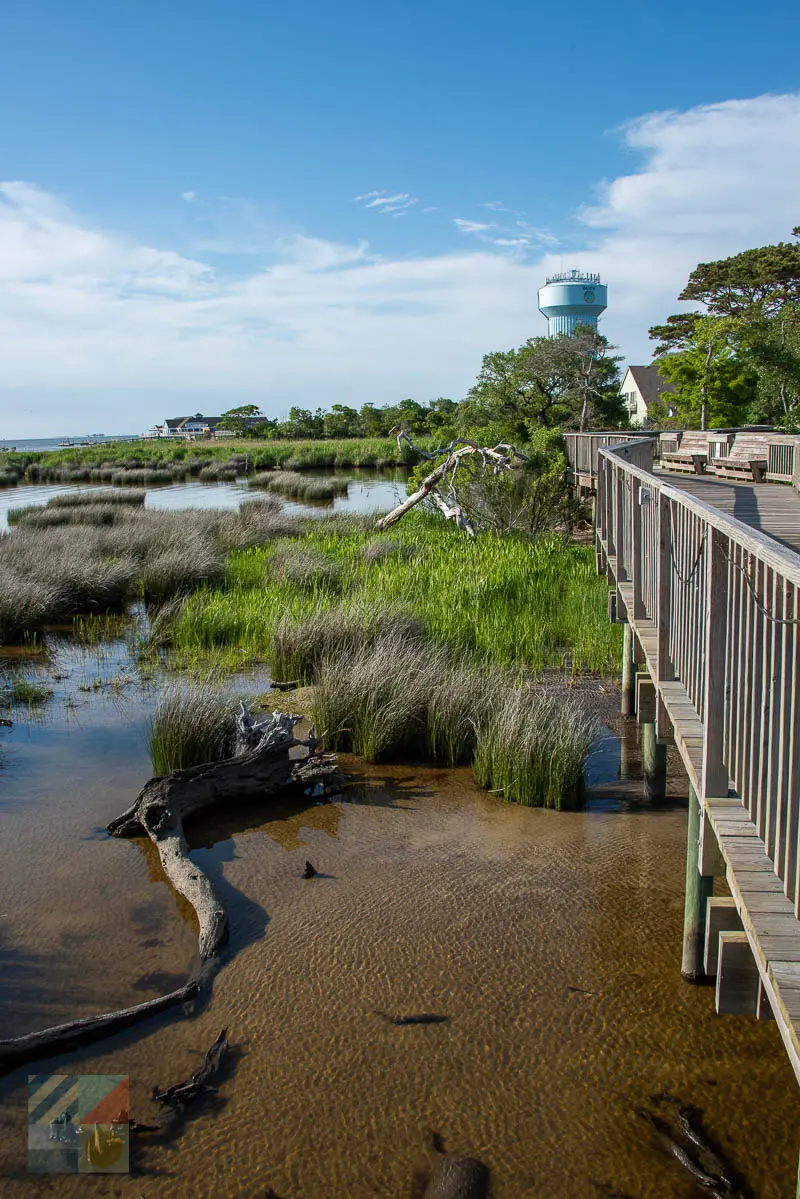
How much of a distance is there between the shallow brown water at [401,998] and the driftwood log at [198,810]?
100 millimetres

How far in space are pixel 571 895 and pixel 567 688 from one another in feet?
13.7

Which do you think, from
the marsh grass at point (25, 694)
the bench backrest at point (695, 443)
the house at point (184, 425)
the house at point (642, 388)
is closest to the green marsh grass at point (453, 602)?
the marsh grass at point (25, 694)

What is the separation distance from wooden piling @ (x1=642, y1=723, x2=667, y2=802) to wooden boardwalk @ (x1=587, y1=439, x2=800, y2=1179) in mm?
1765

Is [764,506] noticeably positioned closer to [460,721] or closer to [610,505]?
[610,505]

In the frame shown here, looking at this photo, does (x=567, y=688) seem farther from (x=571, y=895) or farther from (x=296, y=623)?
(x=571, y=895)

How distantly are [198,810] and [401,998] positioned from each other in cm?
281

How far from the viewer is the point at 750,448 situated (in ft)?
48.0

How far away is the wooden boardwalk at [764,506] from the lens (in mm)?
7062

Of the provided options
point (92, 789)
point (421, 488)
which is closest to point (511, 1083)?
point (92, 789)

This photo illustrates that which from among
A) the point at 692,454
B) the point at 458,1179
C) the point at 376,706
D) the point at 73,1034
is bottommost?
the point at 458,1179

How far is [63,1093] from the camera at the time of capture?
381 centimetres

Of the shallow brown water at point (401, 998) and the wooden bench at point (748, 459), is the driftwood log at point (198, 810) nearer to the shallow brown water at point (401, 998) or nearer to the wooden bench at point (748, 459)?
the shallow brown water at point (401, 998)

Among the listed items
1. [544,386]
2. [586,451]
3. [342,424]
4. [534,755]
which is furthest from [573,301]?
[534,755]

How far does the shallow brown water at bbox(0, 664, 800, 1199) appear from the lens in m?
3.46
